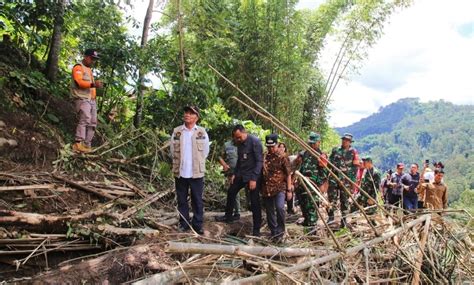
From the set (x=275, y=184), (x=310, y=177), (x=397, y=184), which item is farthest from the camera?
(x=397, y=184)

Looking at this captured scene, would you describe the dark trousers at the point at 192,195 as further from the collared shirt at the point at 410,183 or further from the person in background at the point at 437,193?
the person in background at the point at 437,193

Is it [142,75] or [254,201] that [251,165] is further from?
[142,75]

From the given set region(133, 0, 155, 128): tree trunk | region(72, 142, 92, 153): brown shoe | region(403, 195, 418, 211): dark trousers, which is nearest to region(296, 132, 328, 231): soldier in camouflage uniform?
region(72, 142, 92, 153): brown shoe

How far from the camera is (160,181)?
22.8 feet

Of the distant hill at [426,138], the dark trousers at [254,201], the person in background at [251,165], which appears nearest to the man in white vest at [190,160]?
the person in background at [251,165]

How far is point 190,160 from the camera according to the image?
5199 mm

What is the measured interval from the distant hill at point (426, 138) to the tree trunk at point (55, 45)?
43474 millimetres

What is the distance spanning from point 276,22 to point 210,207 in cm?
541

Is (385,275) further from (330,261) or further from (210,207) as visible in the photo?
(210,207)

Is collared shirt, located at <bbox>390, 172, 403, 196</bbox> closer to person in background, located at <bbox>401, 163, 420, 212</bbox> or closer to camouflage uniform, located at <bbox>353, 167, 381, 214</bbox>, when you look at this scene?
person in background, located at <bbox>401, 163, 420, 212</bbox>

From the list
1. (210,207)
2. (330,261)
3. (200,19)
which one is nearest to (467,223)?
(330,261)

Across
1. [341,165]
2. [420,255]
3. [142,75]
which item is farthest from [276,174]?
[142,75]

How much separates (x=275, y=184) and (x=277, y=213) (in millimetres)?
411

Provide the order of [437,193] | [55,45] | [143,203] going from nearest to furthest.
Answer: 1. [143,203]
2. [55,45]
3. [437,193]
